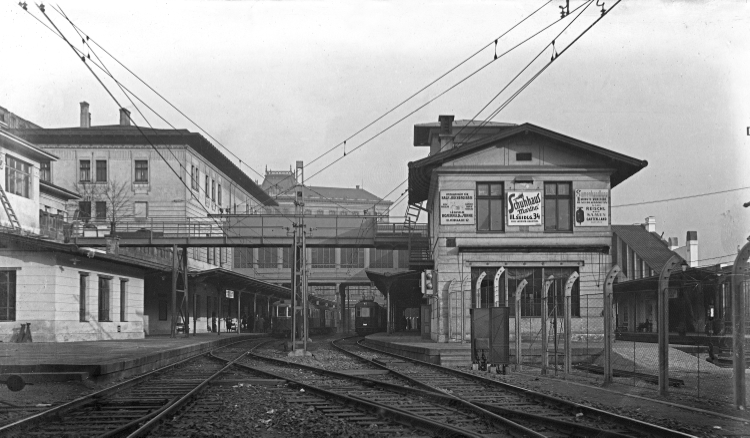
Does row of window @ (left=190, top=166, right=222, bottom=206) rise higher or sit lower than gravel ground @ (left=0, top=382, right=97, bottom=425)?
higher

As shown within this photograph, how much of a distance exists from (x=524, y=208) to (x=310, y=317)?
27.8 m

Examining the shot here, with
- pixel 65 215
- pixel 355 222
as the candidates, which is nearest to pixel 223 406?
pixel 355 222

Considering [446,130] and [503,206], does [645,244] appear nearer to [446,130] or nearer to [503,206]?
[446,130]

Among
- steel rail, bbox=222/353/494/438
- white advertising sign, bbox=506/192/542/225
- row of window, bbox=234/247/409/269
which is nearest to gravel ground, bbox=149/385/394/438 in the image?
steel rail, bbox=222/353/494/438

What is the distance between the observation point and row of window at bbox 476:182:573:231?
30.8 m

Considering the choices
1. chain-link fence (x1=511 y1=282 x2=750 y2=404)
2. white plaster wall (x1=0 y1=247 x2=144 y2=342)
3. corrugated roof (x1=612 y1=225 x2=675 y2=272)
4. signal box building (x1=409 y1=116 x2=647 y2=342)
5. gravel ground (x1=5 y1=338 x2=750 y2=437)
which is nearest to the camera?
gravel ground (x1=5 y1=338 x2=750 y2=437)

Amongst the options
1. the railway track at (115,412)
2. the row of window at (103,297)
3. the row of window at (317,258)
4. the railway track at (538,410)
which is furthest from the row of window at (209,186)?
the railway track at (538,410)

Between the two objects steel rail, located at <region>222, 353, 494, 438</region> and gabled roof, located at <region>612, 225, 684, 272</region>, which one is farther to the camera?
gabled roof, located at <region>612, 225, 684, 272</region>

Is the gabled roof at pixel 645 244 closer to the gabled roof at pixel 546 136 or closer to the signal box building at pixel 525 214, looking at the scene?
the signal box building at pixel 525 214

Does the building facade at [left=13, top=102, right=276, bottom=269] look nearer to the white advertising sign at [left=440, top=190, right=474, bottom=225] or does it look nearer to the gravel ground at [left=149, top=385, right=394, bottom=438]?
the white advertising sign at [left=440, top=190, right=474, bottom=225]

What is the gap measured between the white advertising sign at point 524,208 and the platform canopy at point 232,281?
15955 mm

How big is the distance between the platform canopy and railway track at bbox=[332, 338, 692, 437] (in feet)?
80.4

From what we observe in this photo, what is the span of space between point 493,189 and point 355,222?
65.5 feet

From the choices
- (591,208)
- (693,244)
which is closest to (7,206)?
(591,208)
